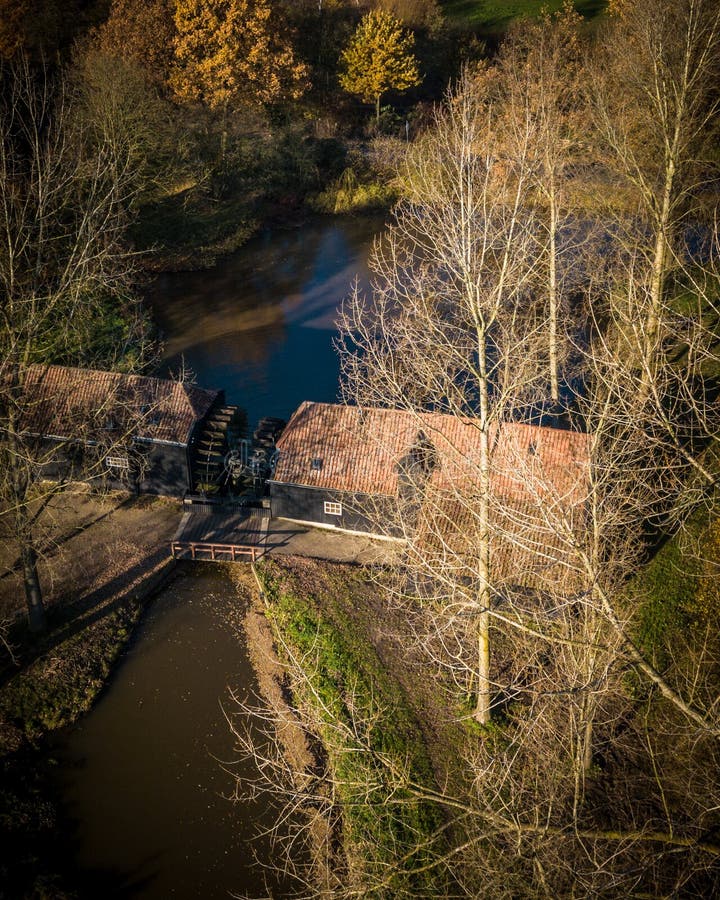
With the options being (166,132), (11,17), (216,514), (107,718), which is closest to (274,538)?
(216,514)

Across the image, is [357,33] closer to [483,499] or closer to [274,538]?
[274,538]

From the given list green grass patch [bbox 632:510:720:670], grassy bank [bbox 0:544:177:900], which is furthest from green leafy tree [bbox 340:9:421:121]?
green grass patch [bbox 632:510:720:670]

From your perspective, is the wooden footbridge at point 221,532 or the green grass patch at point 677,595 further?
the wooden footbridge at point 221,532

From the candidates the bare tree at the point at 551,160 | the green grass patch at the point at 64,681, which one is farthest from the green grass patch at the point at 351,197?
the green grass patch at the point at 64,681

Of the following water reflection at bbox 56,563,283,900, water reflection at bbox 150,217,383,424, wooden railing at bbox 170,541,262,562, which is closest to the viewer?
water reflection at bbox 56,563,283,900

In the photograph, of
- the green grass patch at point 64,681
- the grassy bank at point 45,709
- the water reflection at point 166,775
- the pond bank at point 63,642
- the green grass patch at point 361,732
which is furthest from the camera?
the green grass patch at point 64,681

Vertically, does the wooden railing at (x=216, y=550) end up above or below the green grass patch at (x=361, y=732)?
above

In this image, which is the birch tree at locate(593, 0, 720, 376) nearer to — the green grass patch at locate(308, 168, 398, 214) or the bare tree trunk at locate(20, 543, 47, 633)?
the bare tree trunk at locate(20, 543, 47, 633)

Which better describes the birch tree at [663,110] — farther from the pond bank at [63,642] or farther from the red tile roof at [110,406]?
the pond bank at [63,642]
